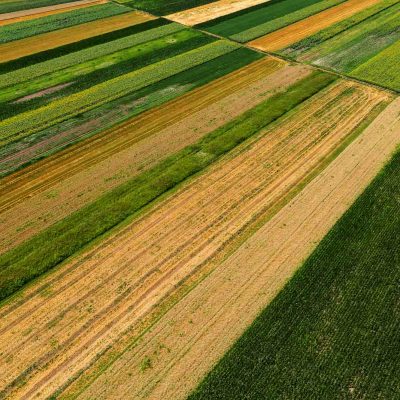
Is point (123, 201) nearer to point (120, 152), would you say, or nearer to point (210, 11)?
point (120, 152)

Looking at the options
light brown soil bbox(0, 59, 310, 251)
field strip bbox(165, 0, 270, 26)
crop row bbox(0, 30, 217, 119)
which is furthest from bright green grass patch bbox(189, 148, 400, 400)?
field strip bbox(165, 0, 270, 26)

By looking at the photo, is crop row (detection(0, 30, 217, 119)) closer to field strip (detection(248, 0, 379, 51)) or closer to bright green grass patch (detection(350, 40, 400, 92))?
field strip (detection(248, 0, 379, 51))

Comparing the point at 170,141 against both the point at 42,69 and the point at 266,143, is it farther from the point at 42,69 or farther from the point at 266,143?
the point at 42,69

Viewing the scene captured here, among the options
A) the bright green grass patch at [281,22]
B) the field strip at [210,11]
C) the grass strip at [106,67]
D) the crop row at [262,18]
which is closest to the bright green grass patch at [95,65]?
the grass strip at [106,67]

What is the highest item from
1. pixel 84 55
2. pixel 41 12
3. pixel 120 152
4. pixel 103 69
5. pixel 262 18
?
pixel 41 12

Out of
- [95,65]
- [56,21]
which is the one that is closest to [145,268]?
[95,65]
